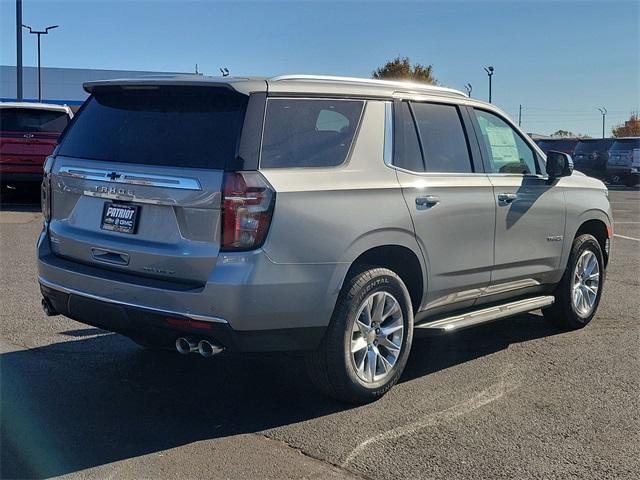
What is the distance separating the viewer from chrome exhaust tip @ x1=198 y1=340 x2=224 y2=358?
403 centimetres

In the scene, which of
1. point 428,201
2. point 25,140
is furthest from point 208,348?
point 25,140

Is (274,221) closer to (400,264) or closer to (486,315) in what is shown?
(400,264)

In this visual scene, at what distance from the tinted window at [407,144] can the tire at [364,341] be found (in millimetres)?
744

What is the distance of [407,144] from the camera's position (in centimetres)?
495

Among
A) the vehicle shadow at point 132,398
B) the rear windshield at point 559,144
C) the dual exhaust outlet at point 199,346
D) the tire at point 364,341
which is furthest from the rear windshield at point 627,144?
the dual exhaust outlet at point 199,346

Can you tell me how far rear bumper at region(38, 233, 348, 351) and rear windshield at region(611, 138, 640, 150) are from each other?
83.7 feet

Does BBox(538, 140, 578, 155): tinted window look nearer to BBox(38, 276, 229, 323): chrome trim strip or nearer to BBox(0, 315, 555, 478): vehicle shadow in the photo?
BBox(0, 315, 555, 478): vehicle shadow

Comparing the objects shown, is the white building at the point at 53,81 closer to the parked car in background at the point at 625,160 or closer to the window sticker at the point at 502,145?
the parked car in background at the point at 625,160

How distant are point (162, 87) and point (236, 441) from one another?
6.69ft

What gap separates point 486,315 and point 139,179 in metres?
2.72

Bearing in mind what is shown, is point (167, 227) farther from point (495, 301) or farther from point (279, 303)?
point (495, 301)

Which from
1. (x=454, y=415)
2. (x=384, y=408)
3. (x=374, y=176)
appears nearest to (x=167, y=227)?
(x=374, y=176)

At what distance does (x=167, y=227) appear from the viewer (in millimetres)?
4074

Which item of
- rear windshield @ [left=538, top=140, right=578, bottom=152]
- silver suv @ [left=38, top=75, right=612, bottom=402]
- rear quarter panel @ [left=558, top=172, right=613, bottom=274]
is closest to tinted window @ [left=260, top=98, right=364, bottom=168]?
silver suv @ [left=38, top=75, right=612, bottom=402]
